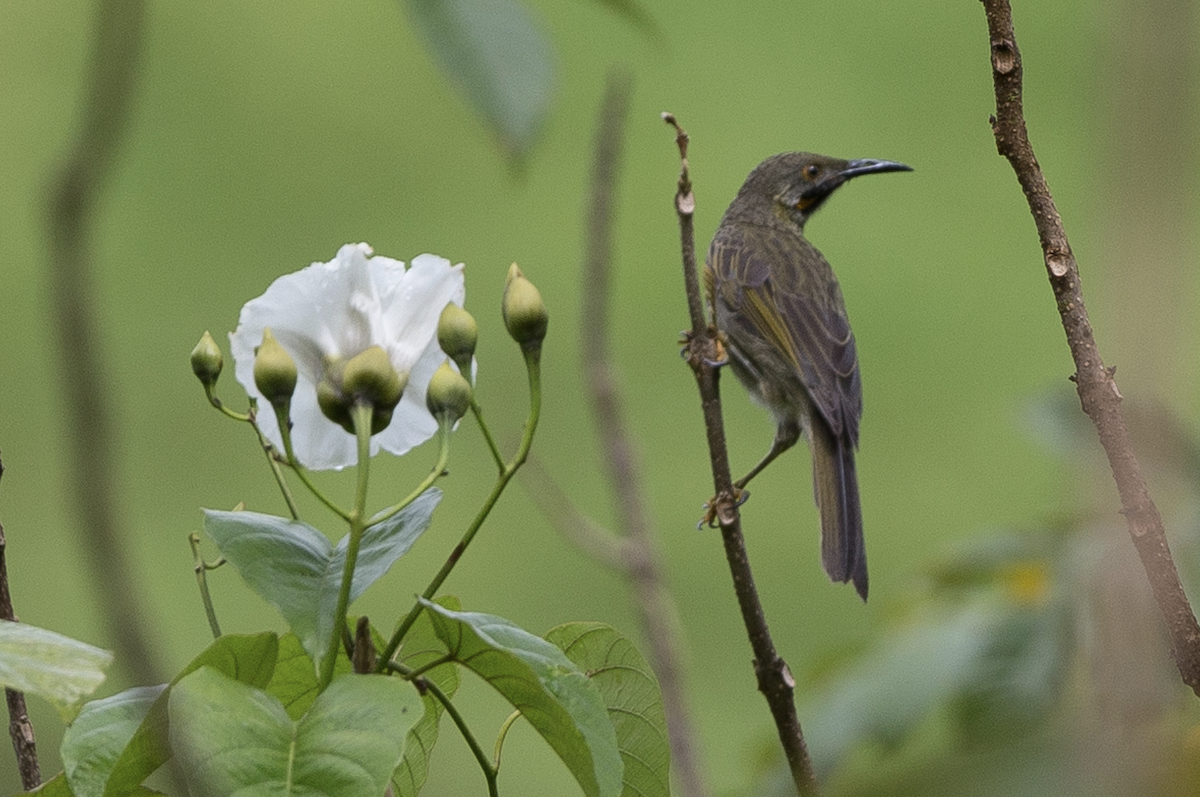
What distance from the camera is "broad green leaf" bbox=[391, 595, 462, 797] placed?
0.78m

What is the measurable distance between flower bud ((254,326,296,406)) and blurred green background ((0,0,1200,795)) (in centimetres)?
357

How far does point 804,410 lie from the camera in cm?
207

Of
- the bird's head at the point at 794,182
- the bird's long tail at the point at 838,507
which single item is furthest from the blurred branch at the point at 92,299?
the bird's head at the point at 794,182

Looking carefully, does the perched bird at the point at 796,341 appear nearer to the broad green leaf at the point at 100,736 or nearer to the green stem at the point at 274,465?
the green stem at the point at 274,465

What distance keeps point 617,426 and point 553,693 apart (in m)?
0.82

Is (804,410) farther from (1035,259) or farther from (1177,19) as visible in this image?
(1035,259)

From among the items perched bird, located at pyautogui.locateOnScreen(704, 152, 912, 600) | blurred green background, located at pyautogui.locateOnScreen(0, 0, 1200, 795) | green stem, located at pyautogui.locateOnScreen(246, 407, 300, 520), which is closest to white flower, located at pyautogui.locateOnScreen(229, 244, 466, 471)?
green stem, located at pyautogui.locateOnScreen(246, 407, 300, 520)

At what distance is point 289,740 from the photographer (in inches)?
25.1

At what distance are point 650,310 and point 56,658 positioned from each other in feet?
15.2

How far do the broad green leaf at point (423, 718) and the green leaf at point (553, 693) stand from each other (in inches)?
2.5

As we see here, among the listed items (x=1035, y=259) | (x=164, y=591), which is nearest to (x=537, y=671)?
(x=164, y=591)

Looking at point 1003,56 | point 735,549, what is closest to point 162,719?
point 735,549

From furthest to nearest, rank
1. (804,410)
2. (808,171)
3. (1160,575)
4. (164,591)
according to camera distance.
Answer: (164,591), (808,171), (804,410), (1160,575)

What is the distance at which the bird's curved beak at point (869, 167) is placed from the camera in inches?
75.4
